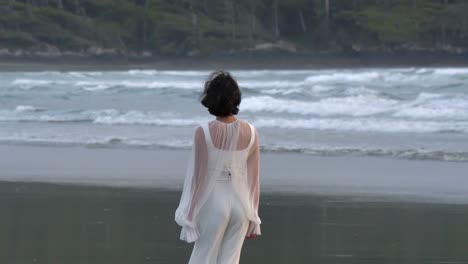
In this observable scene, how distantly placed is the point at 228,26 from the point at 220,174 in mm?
49223

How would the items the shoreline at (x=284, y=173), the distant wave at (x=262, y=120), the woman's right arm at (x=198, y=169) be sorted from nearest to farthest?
the woman's right arm at (x=198, y=169), the shoreline at (x=284, y=173), the distant wave at (x=262, y=120)

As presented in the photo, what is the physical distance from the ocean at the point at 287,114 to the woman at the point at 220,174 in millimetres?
7680

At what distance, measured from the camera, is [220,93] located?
16.3ft

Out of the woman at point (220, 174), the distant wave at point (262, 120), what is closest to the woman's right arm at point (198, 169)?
the woman at point (220, 174)

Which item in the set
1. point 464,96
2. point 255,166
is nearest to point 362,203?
point 255,166

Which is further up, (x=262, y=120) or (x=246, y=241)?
(x=246, y=241)

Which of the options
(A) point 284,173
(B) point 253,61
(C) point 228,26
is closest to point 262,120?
(A) point 284,173

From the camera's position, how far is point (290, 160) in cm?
1264

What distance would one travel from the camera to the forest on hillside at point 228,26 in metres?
51.2

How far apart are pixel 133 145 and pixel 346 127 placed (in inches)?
136

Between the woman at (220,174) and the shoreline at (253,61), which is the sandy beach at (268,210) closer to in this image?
the woman at (220,174)

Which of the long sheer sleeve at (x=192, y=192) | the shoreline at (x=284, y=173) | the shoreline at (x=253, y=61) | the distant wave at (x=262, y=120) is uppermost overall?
the long sheer sleeve at (x=192, y=192)

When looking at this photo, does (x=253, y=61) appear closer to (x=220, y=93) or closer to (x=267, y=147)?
(x=267, y=147)

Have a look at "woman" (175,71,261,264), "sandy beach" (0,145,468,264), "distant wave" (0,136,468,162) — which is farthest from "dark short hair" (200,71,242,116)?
"distant wave" (0,136,468,162)
